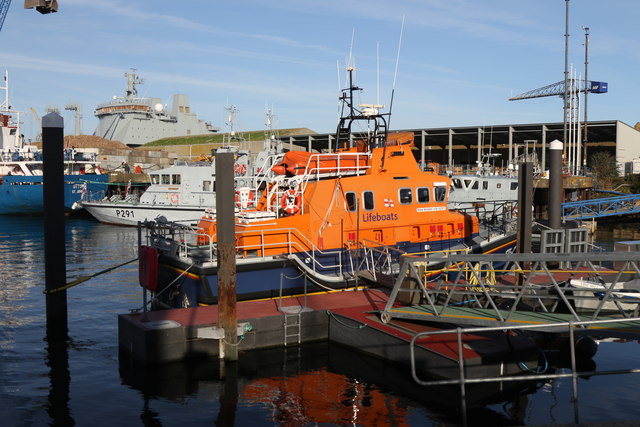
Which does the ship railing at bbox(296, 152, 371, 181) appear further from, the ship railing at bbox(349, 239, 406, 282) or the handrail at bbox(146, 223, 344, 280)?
the ship railing at bbox(349, 239, 406, 282)

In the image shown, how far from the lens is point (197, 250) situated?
1459 centimetres

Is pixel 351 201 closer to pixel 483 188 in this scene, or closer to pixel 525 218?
pixel 525 218

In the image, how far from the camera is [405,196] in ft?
50.1

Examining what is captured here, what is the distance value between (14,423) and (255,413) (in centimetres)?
343

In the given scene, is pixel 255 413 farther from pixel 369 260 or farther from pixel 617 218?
pixel 617 218

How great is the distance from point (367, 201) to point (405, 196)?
1.12 meters

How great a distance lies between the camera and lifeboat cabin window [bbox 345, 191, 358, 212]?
47.8 feet

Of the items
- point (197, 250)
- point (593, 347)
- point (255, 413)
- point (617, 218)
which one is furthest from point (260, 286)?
point (617, 218)

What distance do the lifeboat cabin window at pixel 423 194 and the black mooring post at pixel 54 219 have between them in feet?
27.3

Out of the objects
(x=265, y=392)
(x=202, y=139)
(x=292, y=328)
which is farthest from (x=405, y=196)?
(x=202, y=139)

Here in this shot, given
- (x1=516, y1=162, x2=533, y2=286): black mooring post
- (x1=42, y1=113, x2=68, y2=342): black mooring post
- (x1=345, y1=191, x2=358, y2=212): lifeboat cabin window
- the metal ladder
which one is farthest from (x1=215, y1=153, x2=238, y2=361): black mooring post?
(x1=516, y1=162, x2=533, y2=286): black mooring post

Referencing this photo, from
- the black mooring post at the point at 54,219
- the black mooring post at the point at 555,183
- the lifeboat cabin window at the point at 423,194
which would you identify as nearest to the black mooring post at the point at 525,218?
the black mooring post at the point at 555,183

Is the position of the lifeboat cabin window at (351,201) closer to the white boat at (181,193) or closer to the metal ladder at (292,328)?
the metal ladder at (292,328)

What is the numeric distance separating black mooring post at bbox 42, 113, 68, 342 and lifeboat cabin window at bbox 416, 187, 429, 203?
8.31 meters
